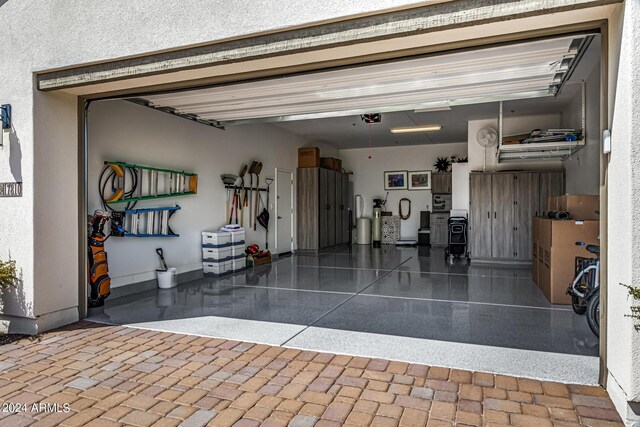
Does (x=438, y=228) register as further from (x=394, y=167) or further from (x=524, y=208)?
(x=524, y=208)

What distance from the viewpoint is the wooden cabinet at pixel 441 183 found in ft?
37.5

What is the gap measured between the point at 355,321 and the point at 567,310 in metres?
2.31

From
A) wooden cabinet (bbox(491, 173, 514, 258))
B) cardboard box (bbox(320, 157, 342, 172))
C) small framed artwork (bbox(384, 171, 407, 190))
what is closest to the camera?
wooden cabinet (bbox(491, 173, 514, 258))

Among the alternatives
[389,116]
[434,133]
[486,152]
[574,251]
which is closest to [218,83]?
[574,251]

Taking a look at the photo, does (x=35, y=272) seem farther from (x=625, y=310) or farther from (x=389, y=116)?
(x=389, y=116)

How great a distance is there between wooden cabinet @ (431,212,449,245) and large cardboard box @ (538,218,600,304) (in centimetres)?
649

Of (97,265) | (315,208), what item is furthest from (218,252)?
(315,208)

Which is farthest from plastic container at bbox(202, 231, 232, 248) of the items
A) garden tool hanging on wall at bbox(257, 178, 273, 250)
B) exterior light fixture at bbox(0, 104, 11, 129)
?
exterior light fixture at bbox(0, 104, 11, 129)

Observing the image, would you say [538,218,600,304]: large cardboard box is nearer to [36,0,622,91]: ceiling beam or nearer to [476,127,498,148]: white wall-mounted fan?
[36,0,622,91]: ceiling beam

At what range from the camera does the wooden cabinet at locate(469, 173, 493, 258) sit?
8.08 metres

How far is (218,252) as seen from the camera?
22.4 feet

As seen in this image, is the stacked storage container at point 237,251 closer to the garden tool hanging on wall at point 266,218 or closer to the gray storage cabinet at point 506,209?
the garden tool hanging on wall at point 266,218

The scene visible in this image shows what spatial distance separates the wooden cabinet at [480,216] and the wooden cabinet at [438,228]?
10.4ft

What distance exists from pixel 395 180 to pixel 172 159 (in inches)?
303
